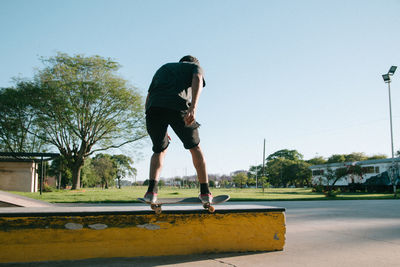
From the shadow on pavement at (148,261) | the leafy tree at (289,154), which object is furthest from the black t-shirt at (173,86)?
the leafy tree at (289,154)

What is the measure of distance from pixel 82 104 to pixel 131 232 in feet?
84.3

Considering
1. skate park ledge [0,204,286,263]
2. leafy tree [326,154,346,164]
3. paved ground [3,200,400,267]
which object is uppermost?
leafy tree [326,154,346,164]

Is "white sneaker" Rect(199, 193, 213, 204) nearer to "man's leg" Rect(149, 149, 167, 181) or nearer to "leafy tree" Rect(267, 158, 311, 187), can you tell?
"man's leg" Rect(149, 149, 167, 181)

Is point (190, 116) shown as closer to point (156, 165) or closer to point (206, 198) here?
point (156, 165)

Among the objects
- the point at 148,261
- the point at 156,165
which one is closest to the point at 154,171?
the point at 156,165

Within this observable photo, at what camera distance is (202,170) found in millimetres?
2889

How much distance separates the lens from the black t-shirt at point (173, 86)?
2.78 m

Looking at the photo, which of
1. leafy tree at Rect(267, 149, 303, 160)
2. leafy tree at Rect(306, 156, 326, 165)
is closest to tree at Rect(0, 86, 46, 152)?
leafy tree at Rect(306, 156, 326, 165)

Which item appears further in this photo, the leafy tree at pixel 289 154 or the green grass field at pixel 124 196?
the leafy tree at pixel 289 154

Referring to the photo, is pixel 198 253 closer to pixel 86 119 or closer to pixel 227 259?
pixel 227 259

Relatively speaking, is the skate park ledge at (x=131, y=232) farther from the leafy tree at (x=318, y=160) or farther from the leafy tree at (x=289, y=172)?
the leafy tree at (x=318, y=160)

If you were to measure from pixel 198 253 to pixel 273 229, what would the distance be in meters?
0.84

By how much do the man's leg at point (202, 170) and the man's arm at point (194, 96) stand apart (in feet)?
1.03

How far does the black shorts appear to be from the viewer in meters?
2.79
